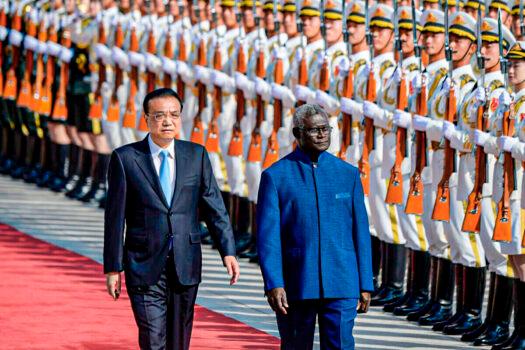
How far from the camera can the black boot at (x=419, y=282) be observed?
36.3 ft

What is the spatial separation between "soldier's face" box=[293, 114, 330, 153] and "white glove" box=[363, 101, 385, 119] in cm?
378

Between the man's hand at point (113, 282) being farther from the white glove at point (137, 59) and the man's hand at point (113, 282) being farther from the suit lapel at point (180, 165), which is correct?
the white glove at point (137, 59)

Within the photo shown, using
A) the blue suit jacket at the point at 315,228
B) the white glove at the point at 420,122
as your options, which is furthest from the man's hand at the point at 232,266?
the white glove at the point at 420,122

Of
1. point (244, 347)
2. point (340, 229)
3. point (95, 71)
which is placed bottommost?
point (244, 347)

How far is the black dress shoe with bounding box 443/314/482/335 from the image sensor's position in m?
10.3

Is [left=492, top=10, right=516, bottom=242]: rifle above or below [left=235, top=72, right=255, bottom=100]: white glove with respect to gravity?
below

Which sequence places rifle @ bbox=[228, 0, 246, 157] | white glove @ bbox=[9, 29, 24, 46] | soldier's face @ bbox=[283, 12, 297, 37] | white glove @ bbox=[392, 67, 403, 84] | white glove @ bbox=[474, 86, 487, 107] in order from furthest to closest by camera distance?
1. white glove @ bbox=[9, 29, 24, 46]
2. rifle @ bbox=[228, 0, 246, 157]
3. soldier's face @ bbox=[283, 12, 297, 37]
4. white glove @ bbox=[392, 67, 403, 84]
5. white glove @ bbox=[474, 86, 487, 107]

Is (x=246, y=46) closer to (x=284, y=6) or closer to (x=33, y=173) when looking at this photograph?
(x=284, y=6)

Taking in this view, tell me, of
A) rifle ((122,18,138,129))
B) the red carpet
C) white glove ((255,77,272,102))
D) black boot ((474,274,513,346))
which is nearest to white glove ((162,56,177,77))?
rifle ((122,18,138,129))

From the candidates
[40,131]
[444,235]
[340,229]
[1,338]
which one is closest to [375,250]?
[444,235]

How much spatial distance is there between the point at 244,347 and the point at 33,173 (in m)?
8.69

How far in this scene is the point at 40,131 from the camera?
17719 mm

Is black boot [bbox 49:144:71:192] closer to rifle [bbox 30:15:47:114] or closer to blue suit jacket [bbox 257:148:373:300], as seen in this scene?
rifle [bbox 30:15:47:114]

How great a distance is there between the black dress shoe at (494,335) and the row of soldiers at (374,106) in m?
0.01
